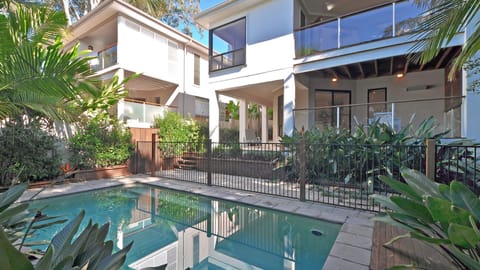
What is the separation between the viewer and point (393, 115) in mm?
7309

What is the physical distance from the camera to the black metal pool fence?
457cm

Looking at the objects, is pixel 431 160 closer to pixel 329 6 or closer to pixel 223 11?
pixel 329 6

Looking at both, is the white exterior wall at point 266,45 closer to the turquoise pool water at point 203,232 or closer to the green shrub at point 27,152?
the turquoise pool water at point 203,232

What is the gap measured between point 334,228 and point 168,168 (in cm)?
773

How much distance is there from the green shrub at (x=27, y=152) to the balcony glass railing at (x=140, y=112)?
294 cm

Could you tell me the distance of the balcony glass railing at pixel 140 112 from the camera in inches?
384

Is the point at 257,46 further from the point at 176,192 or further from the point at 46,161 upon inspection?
the point at 46,161

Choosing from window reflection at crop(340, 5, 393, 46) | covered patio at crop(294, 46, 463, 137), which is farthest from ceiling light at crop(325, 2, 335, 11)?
covered patio at crop(294, 46, 463, 137)

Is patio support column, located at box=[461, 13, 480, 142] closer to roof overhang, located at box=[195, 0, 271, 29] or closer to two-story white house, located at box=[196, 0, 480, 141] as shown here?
two-story white house, located at box=[196, 0, 480, 141]

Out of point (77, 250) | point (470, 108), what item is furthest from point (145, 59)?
point (470, 108)

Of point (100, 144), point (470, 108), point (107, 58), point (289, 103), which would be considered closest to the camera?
point (470, 108)

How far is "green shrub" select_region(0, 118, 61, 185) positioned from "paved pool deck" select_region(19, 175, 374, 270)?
23.7 inches

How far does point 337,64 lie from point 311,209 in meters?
5.06

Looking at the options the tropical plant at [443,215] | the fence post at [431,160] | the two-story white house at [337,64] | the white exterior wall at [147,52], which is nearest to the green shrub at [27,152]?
the white exterior wall at [147,52]
